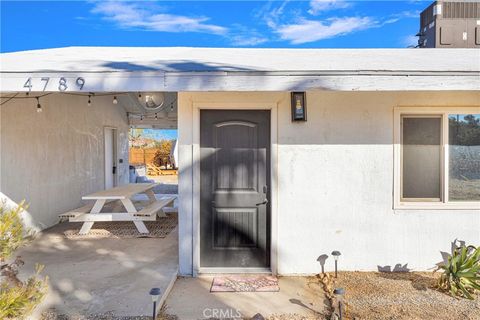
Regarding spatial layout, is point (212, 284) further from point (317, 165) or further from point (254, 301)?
point (317, 165)

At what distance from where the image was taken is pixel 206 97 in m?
4.16

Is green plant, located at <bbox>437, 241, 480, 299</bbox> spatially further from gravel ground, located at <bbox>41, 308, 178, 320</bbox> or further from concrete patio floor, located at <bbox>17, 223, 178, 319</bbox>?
concrete patio floor, located at <bbox>17, 223, 178, 319</bbox>

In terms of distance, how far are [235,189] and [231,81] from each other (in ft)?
4.91

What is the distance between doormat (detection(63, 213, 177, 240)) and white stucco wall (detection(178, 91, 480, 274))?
225 cm

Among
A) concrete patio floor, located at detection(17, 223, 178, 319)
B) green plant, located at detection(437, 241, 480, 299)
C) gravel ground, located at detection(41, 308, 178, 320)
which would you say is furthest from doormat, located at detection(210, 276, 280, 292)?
green plant, located at detection(437, 241, 480, 299)

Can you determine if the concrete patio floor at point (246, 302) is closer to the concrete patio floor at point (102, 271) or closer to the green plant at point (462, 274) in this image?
the concrete patio floor at point (102, 271)

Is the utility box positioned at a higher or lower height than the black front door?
higher

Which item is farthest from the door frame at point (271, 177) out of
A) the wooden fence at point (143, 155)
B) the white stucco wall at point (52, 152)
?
the wooden fence at point (143, 155)

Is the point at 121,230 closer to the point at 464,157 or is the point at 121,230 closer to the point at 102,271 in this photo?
the point at 102,271

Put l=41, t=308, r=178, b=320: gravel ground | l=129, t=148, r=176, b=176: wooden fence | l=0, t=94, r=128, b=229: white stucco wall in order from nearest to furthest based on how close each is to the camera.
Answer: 1. l=41, t=308, r=178, b=320: gravel ground
2. l=0, t=94, r=128, b=229: white stucco wall
3. l=129, t=148, r=176, b=176: wooden fence

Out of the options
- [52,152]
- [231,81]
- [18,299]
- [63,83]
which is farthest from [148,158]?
[18,299]

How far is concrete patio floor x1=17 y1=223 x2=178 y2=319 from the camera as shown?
3.38m

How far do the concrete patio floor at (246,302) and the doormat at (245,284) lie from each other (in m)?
0.08

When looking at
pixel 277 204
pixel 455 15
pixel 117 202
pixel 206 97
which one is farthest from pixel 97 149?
pixel 455 15
